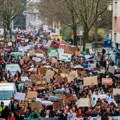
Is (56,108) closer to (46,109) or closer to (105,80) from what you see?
(46,109)

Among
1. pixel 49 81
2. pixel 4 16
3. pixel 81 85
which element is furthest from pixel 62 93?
pixel 4 16

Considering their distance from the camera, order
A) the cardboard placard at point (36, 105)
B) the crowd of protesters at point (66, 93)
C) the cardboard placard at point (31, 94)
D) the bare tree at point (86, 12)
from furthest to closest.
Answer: the bare tree at point (86, 12) < the cardboard placard at point (31, 94) < the cardboard placard at point (36, 105) < the crowd of protesters at point (66, 93)

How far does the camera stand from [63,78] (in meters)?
29.3

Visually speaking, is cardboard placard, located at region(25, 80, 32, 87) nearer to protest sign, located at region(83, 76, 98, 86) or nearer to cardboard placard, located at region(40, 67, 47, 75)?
protest sign, located at region(83, 76, 98, 86)

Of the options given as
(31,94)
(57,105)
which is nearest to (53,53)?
(31,94)

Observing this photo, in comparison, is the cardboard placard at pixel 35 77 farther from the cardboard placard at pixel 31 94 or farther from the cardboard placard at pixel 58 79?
the cardboard placard at pixel 31 94

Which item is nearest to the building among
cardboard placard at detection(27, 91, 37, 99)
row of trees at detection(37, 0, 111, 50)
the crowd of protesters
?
row of trees at detection(37, 0, 111, 50)

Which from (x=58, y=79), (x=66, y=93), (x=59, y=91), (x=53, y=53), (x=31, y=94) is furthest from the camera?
(x=53, y=53)

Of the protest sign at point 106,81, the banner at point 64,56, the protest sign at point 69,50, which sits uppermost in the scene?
the protest sign at point 69,50

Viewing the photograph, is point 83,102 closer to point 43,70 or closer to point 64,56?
point 43,70

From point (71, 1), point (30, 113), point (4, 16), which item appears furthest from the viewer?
point (4, 16)

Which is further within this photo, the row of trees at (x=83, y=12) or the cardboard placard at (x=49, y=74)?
the row of trees at (x=83, y=12)

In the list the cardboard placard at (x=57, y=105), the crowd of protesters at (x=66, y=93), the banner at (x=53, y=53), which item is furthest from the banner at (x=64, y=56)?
the cardboard placard at (x=57, y=105)

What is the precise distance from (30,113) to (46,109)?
3.45 ft
